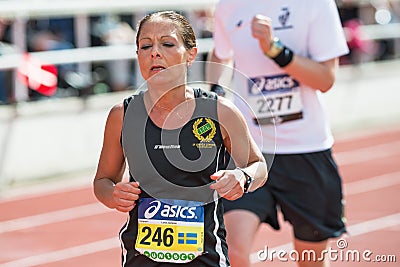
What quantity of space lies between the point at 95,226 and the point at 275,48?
4.25 metres

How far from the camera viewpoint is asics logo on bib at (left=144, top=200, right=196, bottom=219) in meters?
3.77

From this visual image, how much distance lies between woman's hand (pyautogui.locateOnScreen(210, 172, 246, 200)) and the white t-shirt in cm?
165

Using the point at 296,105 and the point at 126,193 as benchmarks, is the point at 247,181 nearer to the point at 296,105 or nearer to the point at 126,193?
the point at 126,193

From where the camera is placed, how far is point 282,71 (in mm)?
5285

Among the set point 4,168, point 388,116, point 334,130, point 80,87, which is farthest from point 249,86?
point 388,116

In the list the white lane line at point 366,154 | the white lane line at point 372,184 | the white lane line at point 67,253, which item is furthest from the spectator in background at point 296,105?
the white lane line at point 366,154

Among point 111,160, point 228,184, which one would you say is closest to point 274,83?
point 111,160

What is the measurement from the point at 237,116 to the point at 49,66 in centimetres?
743

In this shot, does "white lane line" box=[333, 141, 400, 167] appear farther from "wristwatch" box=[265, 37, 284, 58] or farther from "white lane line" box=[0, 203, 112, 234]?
"wristwatch" box=[265, 37, 284, 58]

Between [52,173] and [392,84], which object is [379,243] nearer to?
[52,173]

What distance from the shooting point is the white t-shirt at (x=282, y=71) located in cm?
519

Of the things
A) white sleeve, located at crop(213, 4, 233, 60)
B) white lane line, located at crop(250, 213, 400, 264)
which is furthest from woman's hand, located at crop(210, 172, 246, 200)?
white lane line, located at crop(250, 213, 400, 264)

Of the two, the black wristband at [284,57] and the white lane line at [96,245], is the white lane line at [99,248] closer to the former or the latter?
Answer: the white lane line at [96,245]

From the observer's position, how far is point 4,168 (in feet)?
34.3
